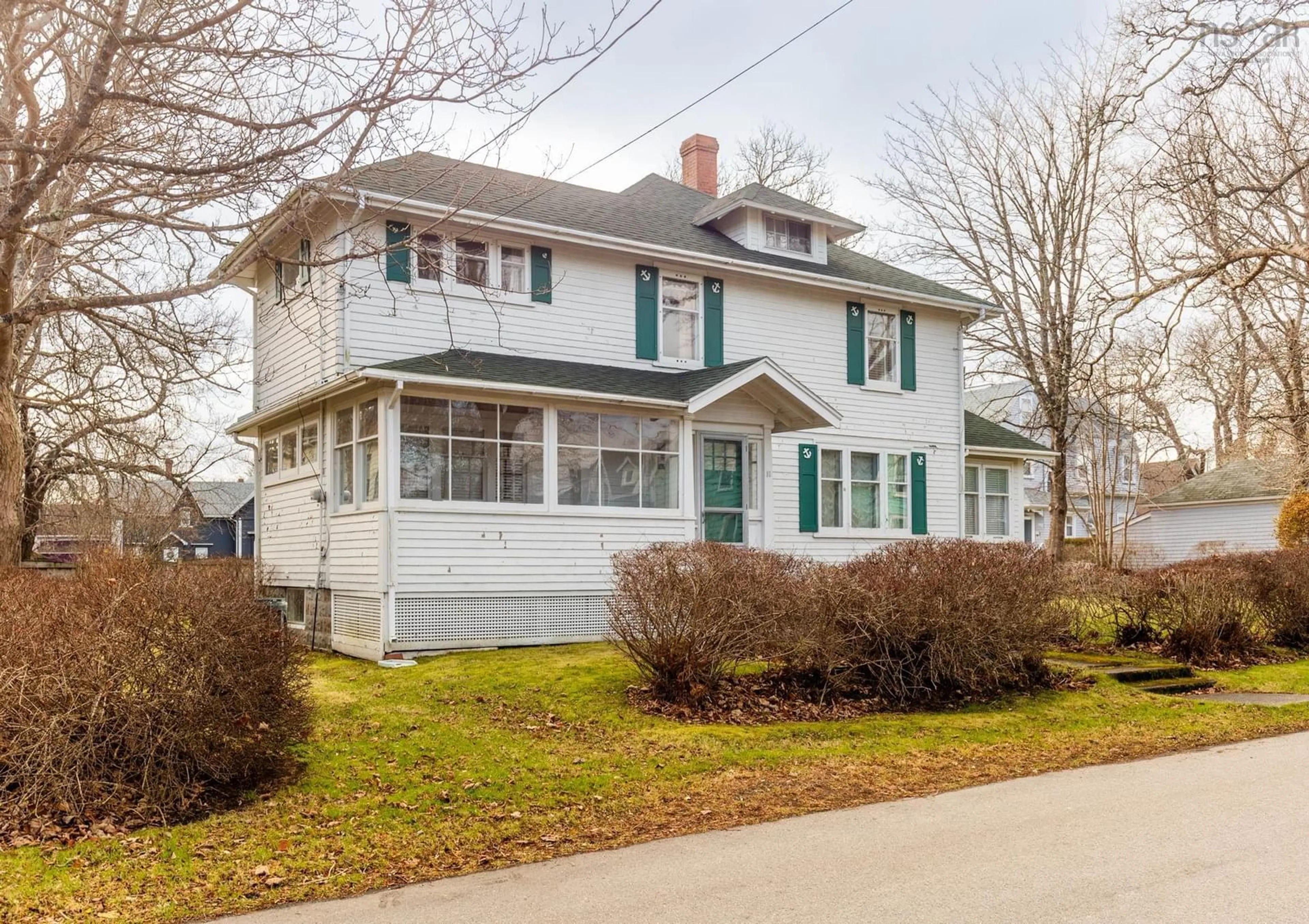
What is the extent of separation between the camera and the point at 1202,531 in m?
37.4

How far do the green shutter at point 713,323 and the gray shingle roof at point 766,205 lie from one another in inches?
78.8

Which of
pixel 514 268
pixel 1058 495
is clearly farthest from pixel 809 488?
pixel 1058 495

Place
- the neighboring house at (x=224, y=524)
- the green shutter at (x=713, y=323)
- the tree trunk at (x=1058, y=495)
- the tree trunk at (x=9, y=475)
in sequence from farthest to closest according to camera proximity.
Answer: the neighboring house at (x=224, y=524)
the tree trunk at (x=1058, y=495)
the green shutter at (x=713, y=323)
the tree trunk at (x=9, y=475)

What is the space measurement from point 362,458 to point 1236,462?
115ft

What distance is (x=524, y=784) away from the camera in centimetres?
702

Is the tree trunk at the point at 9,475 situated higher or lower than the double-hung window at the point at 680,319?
lower

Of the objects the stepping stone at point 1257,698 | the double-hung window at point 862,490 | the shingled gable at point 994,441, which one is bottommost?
the stepping stone at point 1257,698

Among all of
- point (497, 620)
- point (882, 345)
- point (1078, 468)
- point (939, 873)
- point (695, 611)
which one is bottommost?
point (939, 873)

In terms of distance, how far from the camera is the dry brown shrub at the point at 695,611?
9141mm

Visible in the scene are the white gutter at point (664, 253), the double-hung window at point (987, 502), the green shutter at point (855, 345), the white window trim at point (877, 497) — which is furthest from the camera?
the double-hung window at point (987, 502)

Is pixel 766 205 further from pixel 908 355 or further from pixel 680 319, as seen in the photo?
pixel 908 355

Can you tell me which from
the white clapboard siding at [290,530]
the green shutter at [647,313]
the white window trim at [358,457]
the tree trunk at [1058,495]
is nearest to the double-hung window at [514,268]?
the green shutter at [647,313]

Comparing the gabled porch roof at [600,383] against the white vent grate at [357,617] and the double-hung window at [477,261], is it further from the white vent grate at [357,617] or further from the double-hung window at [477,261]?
the white vent grate at [357,617]

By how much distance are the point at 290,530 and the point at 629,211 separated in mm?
7949
